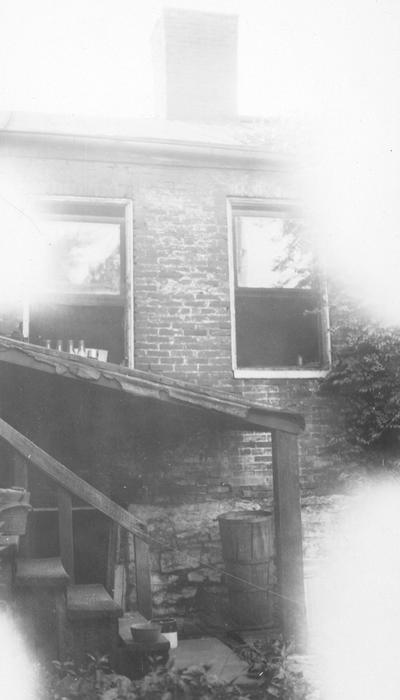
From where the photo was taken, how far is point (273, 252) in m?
9.06

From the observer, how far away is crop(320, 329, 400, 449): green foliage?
8297 millimetres

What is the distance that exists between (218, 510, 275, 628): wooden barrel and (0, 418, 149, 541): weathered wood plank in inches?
54.9

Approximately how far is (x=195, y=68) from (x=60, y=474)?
7.57 meters

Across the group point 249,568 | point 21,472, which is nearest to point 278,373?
point 249,568

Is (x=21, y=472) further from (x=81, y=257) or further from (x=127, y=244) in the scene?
(x=127, y=244)

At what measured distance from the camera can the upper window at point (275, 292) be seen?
29.1ft

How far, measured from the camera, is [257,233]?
9.12m

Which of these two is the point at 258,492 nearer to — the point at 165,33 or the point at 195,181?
the point at 195,181

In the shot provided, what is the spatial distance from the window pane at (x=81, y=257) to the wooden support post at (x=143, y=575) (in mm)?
3281

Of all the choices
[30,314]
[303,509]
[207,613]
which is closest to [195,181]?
[30,314]

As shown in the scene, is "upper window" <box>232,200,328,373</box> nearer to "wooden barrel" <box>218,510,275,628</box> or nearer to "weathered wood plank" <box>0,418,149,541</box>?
"wooden barrel" <box>218,510,275,628</box>

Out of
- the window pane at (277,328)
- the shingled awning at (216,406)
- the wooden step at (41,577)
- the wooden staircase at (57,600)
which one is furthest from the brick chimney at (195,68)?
the wooden step at (41,577)

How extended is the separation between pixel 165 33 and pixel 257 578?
835cm

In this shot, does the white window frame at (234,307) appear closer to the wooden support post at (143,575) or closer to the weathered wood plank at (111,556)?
the weathered wood plank at (111,556)
